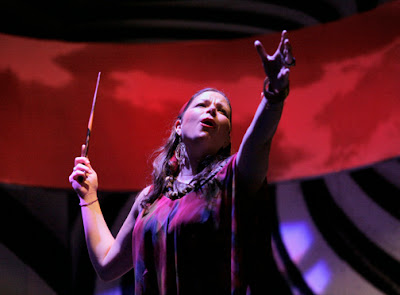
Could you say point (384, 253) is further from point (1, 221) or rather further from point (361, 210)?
point (1, 221)

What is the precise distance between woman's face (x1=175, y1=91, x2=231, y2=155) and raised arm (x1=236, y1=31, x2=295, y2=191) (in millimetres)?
186

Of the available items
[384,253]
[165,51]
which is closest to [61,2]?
[165,51]

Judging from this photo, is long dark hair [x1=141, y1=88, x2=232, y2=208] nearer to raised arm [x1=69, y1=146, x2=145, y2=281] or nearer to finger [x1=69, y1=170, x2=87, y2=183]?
raised arm [x1=69, y1=146, x2=145, y2=281]

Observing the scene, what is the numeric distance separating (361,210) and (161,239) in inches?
73.2

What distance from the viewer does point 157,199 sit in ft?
4.02

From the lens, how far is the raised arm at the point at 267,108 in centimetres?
93

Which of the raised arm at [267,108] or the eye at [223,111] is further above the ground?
the eye at [223,111]

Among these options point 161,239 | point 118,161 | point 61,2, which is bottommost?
point 161,239

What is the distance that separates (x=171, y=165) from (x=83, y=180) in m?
0.25

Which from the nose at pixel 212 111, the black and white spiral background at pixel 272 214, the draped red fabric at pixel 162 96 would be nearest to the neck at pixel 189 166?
the nose at pixel 212 111

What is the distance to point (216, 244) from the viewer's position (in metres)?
1.02

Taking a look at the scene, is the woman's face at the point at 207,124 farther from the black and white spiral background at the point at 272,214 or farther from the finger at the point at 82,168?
the black and white spiral background at the point at 272,214

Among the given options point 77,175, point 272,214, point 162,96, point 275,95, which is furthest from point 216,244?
point 162,96

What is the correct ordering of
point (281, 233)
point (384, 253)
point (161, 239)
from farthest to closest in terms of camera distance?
point (281, 233) → point (384, 253) → point (161, 239)
